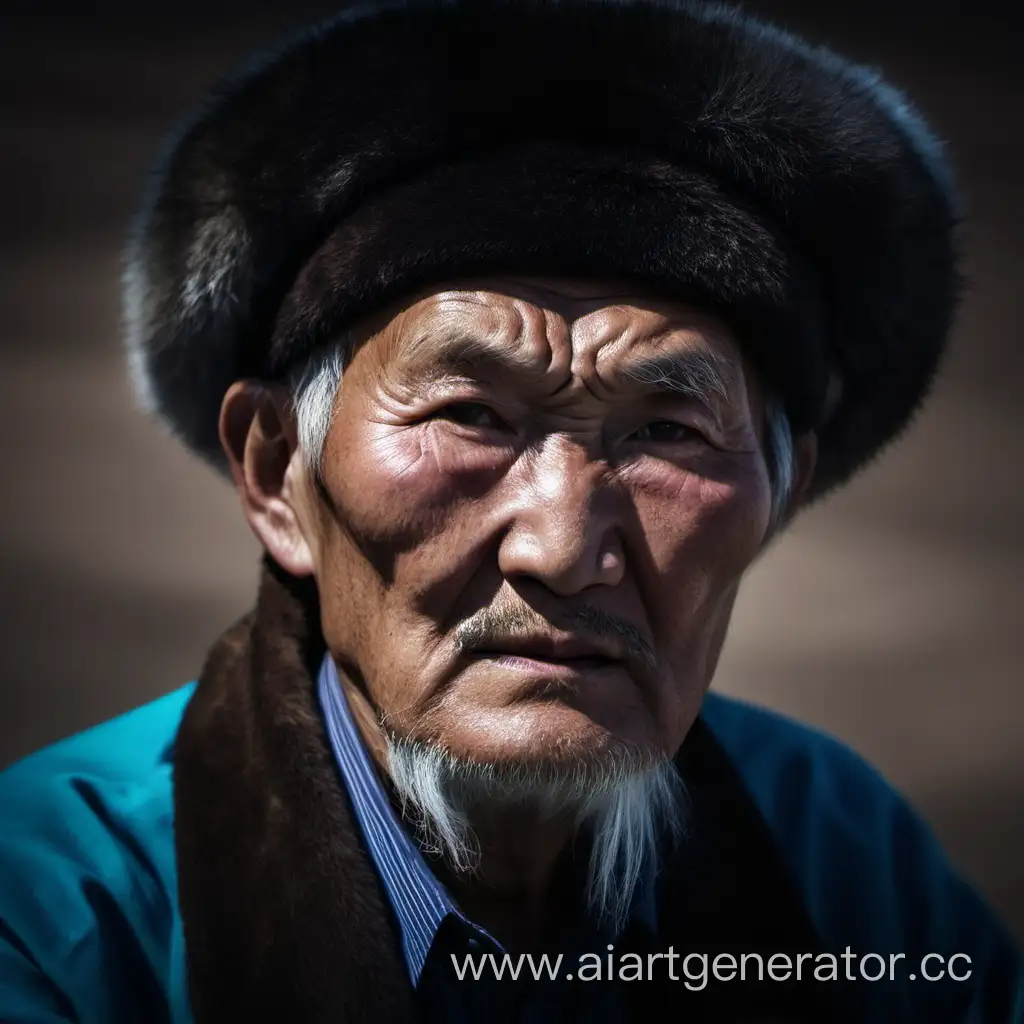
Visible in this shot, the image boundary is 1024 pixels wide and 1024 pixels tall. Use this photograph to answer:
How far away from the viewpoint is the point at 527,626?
134cm

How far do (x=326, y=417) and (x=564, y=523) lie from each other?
332mm

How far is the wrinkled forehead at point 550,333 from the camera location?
54.7 inches

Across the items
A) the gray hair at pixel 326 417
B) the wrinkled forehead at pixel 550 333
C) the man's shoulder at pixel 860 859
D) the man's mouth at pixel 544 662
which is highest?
the wrinkled forehead at pixel 550 333

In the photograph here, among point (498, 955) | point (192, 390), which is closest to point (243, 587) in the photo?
point (192, 390)

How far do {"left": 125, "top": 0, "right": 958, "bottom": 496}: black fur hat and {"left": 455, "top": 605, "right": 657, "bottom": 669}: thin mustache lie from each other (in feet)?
1.17

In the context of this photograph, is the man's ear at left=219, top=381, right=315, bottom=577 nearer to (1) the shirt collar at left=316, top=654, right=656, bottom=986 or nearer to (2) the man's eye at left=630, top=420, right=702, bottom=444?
(1) the shirt collar at left=316, top=654, right=656, bottom=986

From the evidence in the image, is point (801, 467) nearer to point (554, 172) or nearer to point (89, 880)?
point (554, 172)

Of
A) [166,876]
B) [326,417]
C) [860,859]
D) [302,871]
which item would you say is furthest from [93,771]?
[860,859]

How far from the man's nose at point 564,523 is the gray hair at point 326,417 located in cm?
→ 26

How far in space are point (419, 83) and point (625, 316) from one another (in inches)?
13.0

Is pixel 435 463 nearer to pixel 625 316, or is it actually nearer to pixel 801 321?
pixel 625 316

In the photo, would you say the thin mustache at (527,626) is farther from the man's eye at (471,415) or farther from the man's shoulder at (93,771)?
the man's shoulder at (93,771)

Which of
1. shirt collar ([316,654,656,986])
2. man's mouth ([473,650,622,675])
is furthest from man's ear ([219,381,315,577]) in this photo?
man's mouth ([473,650,622,675])

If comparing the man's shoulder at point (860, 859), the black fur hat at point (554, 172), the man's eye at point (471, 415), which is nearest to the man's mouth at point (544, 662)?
the man's eye at point (471, 415)
